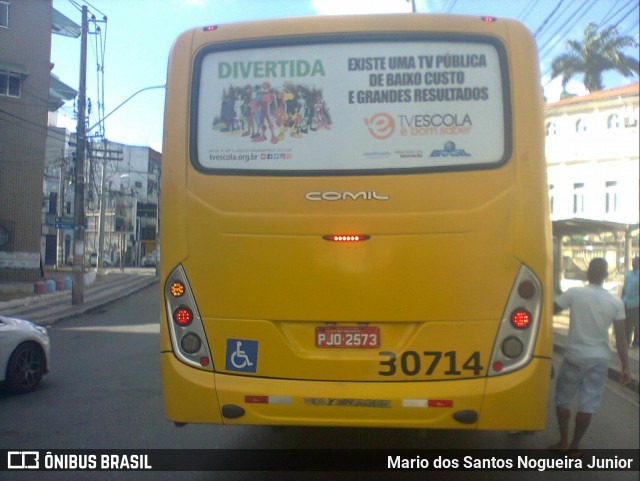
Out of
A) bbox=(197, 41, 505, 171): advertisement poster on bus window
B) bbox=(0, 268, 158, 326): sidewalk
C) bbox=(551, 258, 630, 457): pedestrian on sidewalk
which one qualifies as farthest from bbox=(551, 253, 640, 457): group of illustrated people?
bbox=(0, 268, 158, 326): sidewalk

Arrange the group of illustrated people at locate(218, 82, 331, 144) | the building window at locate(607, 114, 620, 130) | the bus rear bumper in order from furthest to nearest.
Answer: the building window at locate(607, 114, 620, 130), the group of illustrated people at locate(218, 82, 331, 144), the bus rear bumper

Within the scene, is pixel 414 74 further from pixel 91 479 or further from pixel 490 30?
pixel 91 479

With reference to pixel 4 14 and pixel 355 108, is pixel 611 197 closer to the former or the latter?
pixel 4 14

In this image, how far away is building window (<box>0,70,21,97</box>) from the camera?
8.52 meters

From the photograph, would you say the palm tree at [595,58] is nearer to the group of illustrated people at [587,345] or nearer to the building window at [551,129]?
the group of illustrated people at [587,345]

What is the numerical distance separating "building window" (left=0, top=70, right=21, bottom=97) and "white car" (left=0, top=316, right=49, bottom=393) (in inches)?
112

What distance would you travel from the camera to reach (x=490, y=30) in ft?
14.8

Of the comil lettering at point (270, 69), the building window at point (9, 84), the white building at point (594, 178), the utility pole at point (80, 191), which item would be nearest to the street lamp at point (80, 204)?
the utility pole at point (80, 191)

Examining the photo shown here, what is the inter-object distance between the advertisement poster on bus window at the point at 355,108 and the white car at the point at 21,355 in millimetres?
4806

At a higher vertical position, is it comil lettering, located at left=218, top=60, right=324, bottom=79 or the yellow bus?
comil lettering, located at left=218, top=60, right=324, bottom=79

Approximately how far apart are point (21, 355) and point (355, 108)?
230 inches

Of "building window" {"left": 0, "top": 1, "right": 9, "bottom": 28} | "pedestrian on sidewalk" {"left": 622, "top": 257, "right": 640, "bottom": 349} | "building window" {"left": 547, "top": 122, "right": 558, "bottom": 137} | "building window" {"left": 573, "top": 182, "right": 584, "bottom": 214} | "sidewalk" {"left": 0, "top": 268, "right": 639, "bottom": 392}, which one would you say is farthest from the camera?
"building window" {"left": 573, "top": 182, "right": 584, "bottom": 214}

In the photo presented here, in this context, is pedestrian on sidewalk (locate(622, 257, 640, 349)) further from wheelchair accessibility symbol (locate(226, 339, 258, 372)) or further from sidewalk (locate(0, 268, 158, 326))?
sidewalk (locate(0, 268, 158, 326))

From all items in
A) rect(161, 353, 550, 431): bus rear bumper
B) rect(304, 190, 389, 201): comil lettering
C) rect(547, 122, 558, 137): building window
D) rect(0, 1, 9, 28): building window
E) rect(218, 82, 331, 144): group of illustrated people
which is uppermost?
rect(547, 122, 558, 137): building window
